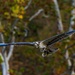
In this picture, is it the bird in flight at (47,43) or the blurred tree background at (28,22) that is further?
the blurred tree background at (28,22)

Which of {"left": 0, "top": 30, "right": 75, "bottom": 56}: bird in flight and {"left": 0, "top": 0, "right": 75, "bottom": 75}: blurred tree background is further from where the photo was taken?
{"left": 0, "top": 0, "right": 75, "bottom": 75}: blurred tree background

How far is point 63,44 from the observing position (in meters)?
7.16

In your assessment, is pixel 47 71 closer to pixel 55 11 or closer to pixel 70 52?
pixel 70 52

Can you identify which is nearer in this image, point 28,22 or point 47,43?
point 47,43

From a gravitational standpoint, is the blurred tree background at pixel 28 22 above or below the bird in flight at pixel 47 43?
above

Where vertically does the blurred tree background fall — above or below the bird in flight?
above

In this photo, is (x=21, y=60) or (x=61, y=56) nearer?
(x=61, y=56)

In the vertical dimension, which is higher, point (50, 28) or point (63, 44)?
point (50, 28)

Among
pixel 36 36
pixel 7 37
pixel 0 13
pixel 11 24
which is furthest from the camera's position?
pixel 36 36

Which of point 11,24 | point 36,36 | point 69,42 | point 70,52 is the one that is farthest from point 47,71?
point 36,36

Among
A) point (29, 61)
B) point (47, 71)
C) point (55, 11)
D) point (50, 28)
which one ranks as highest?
point (50, 28)

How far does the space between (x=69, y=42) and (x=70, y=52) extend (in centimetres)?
107

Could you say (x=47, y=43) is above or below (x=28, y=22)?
below

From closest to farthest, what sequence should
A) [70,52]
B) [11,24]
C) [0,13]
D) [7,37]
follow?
[0,13], [11,24], [7,37], [70,52]
